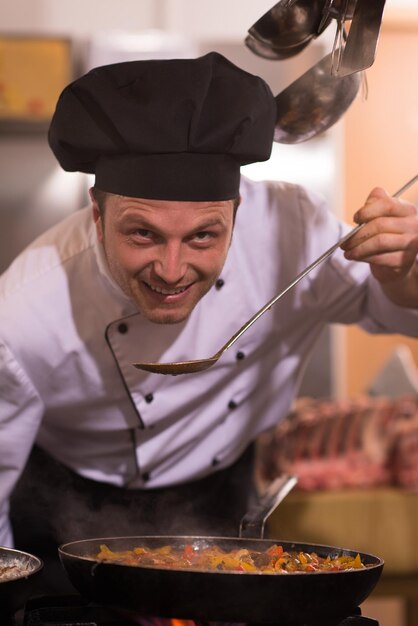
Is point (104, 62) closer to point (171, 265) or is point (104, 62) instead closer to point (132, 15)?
point (132, 15)

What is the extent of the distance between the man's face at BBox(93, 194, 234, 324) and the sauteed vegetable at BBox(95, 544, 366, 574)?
0.39 metres

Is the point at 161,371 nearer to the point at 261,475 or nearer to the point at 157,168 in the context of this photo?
the point at 157,168

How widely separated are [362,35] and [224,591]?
3.01 ft

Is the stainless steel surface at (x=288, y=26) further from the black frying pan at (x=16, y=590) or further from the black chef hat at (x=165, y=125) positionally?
the black frying pan at (x=16, y=590)

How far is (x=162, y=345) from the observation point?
6.05ft

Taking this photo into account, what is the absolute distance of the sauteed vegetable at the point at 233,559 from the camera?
55.0 inches

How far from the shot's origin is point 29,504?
2.04 m

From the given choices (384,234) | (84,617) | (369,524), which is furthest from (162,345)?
(369,524)

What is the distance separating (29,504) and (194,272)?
0.80 meters

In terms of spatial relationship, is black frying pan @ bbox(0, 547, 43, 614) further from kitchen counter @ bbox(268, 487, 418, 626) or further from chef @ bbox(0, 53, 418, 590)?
kitchen counter @ bbox(268, 487, 418, 626)

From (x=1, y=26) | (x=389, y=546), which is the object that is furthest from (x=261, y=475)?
(x=1, y=26)

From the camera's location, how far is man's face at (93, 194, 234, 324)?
148 centimetres

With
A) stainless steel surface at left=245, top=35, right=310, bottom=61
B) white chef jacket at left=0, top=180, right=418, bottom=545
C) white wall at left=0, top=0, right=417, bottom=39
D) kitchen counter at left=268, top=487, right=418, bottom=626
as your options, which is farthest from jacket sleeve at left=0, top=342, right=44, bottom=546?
white wall at left=0, top=0, right=417, bottom=39

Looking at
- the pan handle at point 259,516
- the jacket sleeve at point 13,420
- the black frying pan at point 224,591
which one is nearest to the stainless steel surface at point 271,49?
the jacket sleeve at point 13,420
